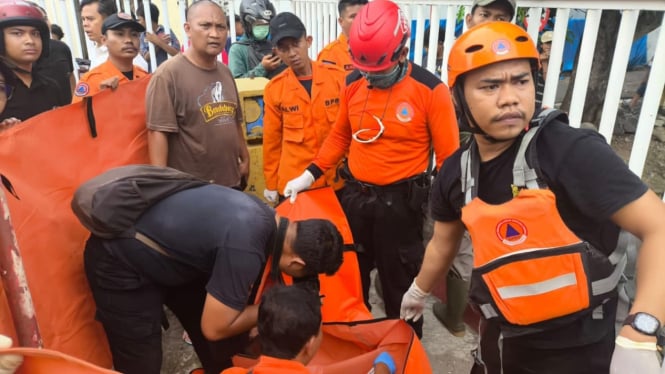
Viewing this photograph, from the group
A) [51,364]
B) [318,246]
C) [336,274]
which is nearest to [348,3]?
[336,274]

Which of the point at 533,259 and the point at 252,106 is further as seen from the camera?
the point at 252,106

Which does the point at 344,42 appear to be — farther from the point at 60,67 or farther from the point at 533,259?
the point at 533,259

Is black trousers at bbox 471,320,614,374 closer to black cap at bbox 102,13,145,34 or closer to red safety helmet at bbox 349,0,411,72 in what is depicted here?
red safety helmet at bbox 349,0,411,72

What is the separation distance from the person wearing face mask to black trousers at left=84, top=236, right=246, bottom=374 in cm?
299

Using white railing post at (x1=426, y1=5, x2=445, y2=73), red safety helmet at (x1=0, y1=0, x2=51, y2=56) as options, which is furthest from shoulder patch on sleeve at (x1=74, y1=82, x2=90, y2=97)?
white railing post at (x1=426, y1=5, x2=445, y2=73)

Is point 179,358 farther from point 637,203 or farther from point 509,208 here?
point 637,203

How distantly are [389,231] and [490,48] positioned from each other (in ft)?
4.90

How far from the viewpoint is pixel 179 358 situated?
3.16 m

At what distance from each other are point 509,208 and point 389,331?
1099mm

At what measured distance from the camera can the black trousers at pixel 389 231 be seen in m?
2.83

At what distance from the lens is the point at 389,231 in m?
2.87

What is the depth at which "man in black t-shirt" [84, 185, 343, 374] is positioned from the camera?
199 centimetres

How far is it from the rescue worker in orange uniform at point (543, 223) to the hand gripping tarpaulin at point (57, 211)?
1.93 metres

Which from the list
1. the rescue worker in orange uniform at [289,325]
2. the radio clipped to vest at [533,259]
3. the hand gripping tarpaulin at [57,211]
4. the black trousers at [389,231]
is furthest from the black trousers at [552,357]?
the hand gripping tarpaulin at [57,211]
